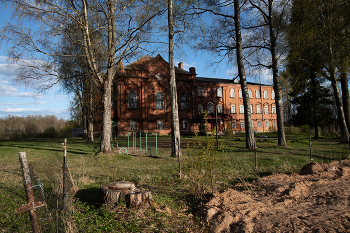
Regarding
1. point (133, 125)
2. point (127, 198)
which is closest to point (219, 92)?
point (133, 125)

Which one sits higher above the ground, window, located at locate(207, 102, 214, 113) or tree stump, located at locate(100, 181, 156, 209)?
window, located at locate(207, 102, 214, 113)

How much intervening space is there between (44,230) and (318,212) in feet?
13.6

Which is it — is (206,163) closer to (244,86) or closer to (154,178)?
(154,178)

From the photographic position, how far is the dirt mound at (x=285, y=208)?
315 centimetres

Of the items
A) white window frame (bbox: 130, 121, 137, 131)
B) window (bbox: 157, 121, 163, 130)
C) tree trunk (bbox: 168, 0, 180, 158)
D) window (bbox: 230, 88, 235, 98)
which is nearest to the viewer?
tree trunk (bbox: 168, 0, 180, 158)

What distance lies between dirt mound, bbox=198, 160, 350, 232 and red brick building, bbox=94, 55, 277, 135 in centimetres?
2434

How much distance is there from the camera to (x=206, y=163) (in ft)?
14.8

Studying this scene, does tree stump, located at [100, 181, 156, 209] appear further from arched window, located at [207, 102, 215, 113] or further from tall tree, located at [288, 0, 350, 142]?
arched window, located at [207, 102, 215, 113]

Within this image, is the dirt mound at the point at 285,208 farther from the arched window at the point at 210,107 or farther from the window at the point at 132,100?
the arched window at the point at 210,107

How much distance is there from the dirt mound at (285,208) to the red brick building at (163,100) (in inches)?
958

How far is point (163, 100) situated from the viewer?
33.8 meters

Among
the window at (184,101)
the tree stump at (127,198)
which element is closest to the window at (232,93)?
the window at (184,101)

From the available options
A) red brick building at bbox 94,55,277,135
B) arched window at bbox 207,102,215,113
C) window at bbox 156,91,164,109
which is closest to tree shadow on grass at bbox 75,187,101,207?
red brick building at bbox 94,55,277,135

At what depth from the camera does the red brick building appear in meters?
31.4
